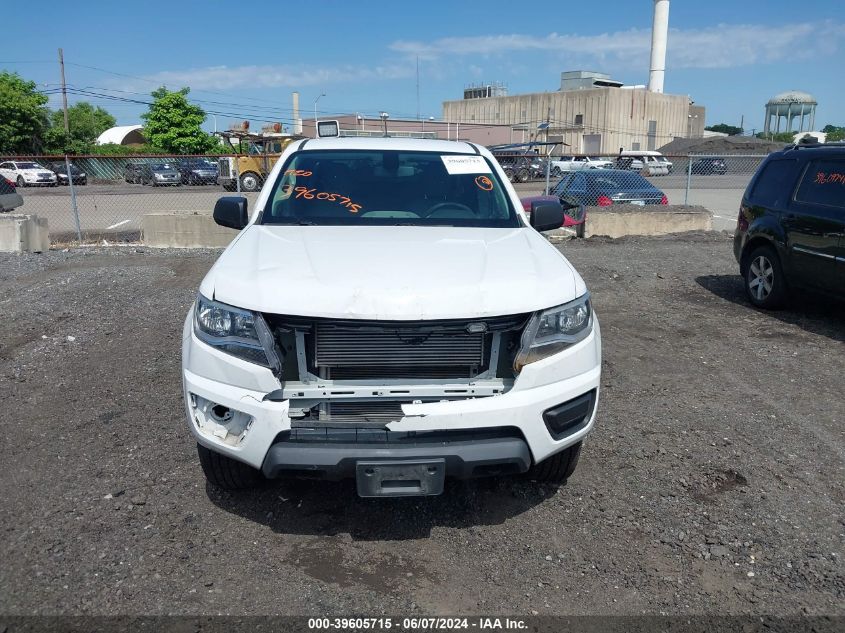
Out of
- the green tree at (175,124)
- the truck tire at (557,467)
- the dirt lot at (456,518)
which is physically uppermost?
the green tree at (175,124)

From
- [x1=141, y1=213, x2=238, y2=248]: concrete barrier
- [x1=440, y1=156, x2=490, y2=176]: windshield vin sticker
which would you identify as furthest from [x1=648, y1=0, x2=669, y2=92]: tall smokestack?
[x1=440, y1=156, x2=490, y2=176]: windshield vin sticker

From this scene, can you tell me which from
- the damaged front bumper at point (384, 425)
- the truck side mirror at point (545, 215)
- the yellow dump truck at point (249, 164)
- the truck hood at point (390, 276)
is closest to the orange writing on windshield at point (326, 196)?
the truck hood at point (390, 276)

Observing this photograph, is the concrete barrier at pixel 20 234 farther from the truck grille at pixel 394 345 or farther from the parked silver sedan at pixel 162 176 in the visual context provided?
the parked silver sedan at pixel 162 176

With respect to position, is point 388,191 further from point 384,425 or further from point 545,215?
point 384,425

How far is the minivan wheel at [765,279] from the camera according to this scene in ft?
25.3

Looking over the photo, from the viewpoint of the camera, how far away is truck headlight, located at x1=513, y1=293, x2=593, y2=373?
3109 millimetres

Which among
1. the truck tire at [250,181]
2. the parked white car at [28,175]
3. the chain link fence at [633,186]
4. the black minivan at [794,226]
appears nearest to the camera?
the black minivan at [794,226]

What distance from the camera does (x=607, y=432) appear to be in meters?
4.59

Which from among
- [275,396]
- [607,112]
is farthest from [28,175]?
[607,112]

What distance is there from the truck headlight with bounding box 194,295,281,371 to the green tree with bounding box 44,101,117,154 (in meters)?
55.2

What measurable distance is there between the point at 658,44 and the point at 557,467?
88570mm

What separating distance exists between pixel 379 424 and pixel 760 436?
9.37 feet

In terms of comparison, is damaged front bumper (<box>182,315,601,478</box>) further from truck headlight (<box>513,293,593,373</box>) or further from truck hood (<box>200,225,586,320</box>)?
truck hood (<box>200,225,586,320</box>)

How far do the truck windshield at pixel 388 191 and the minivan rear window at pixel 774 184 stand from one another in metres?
4.45
